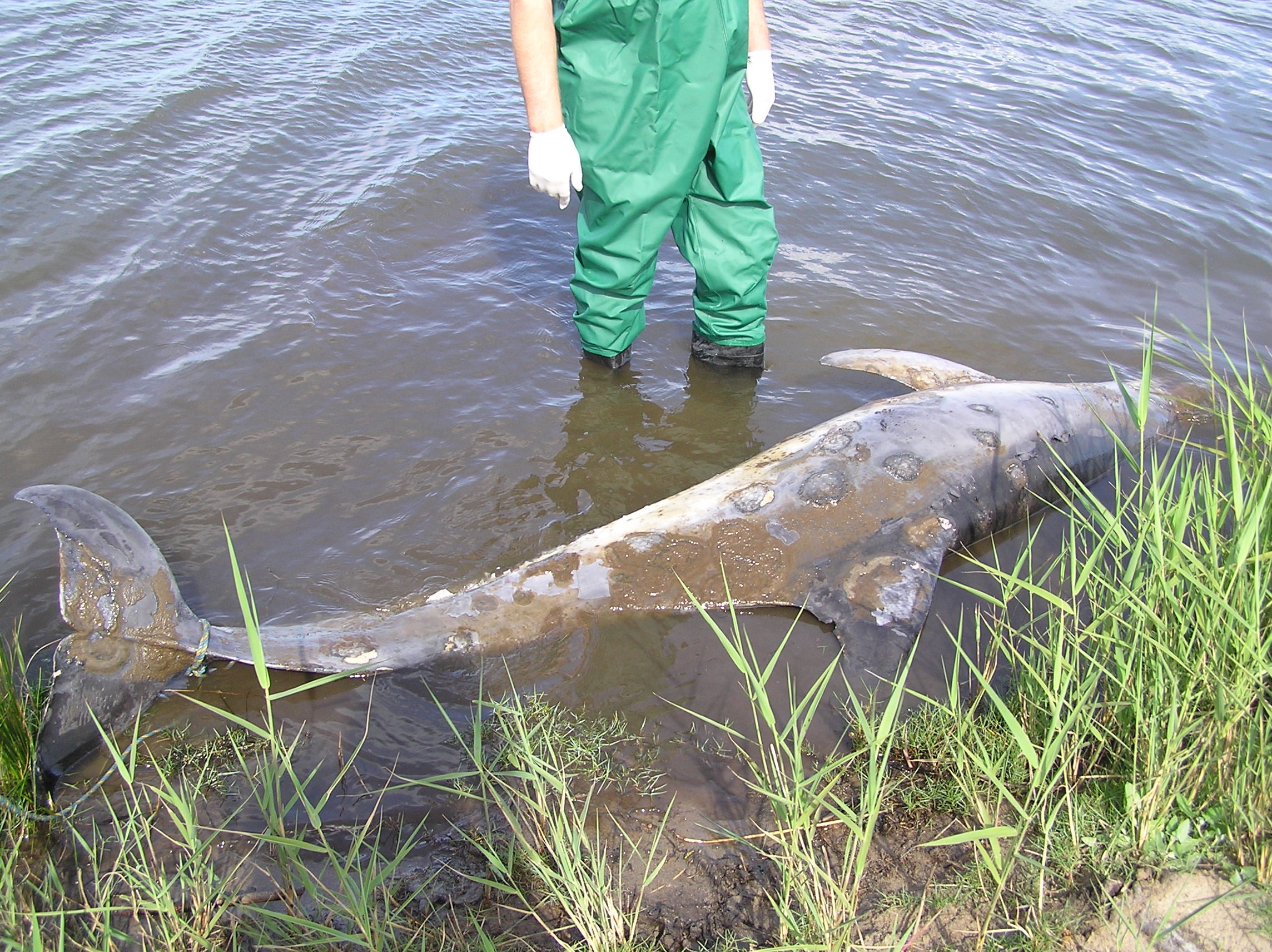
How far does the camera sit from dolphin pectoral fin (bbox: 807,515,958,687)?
10.1 feet

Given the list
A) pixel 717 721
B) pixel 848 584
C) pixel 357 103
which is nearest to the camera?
pixel 717 721

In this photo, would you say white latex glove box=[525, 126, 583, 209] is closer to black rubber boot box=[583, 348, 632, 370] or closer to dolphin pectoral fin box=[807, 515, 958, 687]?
black rubber boot box=[583, 348, 632, 370]

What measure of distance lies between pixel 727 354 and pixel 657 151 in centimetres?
129

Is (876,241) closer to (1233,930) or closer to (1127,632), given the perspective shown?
(1127,632)

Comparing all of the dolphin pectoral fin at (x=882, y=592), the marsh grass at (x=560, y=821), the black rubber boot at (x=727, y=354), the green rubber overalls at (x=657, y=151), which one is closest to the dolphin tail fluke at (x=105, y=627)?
the marsh grass at (x=560, y=821)

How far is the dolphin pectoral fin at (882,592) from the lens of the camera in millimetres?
3078

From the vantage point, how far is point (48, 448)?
3.93 meters

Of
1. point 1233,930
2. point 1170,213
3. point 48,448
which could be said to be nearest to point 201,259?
point 48,448

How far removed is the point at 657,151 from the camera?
12.4ft

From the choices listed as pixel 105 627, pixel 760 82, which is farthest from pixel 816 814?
pixel 760 82

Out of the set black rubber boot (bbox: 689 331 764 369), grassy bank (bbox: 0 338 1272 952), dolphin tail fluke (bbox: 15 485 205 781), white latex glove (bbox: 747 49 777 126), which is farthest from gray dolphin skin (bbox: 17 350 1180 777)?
white latex glove (bbox: 747 49 777 126)

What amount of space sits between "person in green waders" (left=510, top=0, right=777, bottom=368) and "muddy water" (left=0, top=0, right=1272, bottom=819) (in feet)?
2.23

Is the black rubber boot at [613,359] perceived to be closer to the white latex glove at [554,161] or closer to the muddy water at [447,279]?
the muddy water at [447,279]

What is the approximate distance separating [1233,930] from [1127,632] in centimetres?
73
